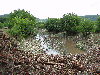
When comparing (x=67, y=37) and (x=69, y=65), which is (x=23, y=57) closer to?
(x=69, y=65)

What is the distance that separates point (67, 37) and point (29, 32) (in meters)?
5.25

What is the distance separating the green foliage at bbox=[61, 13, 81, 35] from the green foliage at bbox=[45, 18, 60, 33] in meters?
0.86

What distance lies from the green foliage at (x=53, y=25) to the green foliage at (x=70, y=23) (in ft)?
2.82

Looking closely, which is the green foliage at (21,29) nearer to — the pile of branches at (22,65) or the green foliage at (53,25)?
the pile of branches at (22,65)

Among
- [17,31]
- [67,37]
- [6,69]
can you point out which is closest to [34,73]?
[6,69]

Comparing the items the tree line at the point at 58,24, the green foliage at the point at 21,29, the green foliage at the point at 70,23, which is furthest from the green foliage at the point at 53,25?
the green foliage at the point at 21,29

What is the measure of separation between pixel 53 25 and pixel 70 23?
2568mm

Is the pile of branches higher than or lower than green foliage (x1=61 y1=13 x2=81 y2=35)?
lower

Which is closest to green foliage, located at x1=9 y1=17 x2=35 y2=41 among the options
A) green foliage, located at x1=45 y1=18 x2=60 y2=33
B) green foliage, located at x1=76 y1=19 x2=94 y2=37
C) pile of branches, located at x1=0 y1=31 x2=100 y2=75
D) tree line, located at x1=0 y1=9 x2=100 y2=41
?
tree line, located at x1=0 y1=9 x2=100 y2=41

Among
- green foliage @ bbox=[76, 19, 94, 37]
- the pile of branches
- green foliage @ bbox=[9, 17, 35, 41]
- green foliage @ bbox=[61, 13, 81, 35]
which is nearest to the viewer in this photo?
the pile of branches

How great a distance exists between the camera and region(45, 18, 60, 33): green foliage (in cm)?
1478

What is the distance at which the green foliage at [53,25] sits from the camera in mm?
14776

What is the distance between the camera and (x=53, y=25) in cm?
1522

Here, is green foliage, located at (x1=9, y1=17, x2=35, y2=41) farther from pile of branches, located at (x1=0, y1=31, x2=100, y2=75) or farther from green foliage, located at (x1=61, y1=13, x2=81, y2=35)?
green foliage, located at (x1=61, y1=13, x2=81, y2=35)
